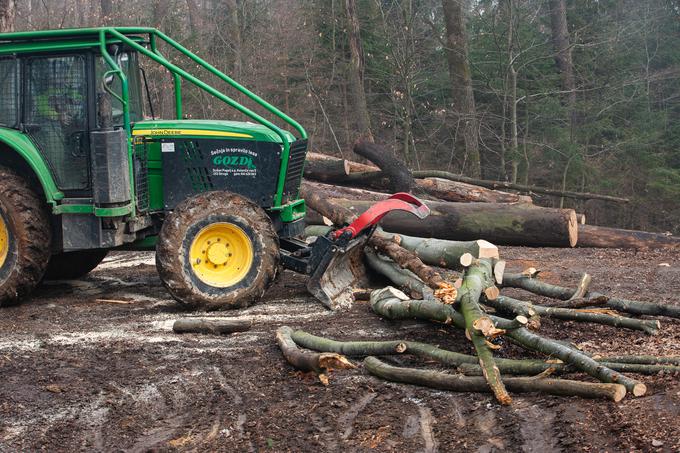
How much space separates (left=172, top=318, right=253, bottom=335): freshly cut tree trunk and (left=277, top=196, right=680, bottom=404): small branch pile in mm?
599

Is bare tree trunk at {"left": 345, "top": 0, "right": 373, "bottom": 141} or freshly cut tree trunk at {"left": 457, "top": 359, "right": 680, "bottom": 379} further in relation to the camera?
bare tree trunk at {"left": 345, "top": 0, "right": 373, "bottom": 141}

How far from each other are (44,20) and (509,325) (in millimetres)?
18124

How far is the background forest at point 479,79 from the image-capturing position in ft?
67.5

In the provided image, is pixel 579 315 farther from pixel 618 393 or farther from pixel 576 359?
pixel 618 393

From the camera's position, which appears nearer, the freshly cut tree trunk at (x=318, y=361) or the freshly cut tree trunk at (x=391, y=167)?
the freshly cut tree trunk at (x=318, y=361)

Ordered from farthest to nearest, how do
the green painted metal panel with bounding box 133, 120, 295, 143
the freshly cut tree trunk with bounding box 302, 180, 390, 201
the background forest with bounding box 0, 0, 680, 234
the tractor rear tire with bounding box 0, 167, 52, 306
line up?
the background forest with bounding box 0, 0, 680, 234
the freshly cut tree trunk with bounding box 302, 180, 390, 201
the green painted metal panel with bounding box 133, 120, 295, 143
the tractor rear tire with bounding box 0, 167, 52, 306

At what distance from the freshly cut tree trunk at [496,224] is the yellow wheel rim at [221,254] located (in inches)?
173

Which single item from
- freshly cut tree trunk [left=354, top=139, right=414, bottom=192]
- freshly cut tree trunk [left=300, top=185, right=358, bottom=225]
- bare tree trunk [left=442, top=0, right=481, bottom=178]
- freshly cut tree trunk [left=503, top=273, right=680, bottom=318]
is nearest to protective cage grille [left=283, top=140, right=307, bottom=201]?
freshly cut tree trunk [left=300, top=185, right=358, bottom=225]

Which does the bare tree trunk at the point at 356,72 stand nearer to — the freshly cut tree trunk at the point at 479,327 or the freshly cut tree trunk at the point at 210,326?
the freshly cut tree trunk at the point at 210,326

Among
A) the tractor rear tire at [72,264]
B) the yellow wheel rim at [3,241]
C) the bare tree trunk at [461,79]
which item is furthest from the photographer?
the bare tree trunk at [461,79]

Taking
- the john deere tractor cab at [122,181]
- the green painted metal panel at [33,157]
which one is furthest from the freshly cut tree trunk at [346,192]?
the green painted metal panel at [33,157]

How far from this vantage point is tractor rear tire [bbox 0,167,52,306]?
8.54 m

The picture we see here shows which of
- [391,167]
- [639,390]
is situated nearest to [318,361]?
[639,390]

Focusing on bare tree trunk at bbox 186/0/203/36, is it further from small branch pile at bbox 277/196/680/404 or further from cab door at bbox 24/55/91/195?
small branch pile at bbox 277/196/680/404
